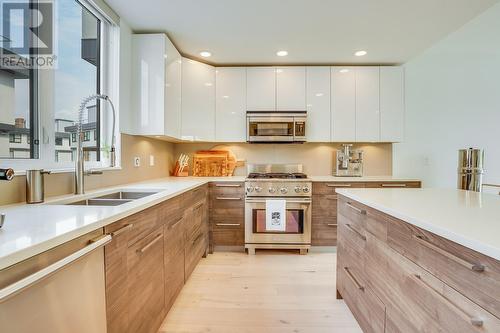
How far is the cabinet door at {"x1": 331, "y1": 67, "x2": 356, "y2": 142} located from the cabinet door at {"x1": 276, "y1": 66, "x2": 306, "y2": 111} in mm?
397

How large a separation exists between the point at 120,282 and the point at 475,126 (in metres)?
2.82

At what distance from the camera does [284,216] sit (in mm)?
2924

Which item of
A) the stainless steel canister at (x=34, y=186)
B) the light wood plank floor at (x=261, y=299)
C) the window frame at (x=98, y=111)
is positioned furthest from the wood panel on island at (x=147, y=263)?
the window frame at (x=98, y=111)

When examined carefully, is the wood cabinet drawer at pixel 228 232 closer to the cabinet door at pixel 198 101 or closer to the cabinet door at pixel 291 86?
the cabinet door at pixel 198 101

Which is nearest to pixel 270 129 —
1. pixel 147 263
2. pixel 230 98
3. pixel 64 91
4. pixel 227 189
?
pixel 230 98

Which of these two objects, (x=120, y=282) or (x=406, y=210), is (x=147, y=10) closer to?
(x=120, y=282)

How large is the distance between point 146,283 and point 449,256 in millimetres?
1338

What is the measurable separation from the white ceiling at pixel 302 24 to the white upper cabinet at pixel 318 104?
0.24 meters

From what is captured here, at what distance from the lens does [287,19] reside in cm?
224

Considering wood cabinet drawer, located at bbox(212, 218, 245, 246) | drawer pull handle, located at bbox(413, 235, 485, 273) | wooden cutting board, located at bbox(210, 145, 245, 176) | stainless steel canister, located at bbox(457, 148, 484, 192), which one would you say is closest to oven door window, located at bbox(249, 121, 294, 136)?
wooden cutting board, located at bbox(210, 145, 245, 176)

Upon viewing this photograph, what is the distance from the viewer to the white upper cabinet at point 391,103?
127 inches

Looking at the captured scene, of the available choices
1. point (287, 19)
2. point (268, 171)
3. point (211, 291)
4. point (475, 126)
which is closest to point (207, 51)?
point (287, 19)

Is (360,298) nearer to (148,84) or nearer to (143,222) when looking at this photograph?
(143,222)

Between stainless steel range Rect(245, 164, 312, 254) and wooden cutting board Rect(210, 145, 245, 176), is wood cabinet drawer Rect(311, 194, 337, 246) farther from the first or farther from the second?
wooden cutting board Rect(210, 145, 245, 176)
